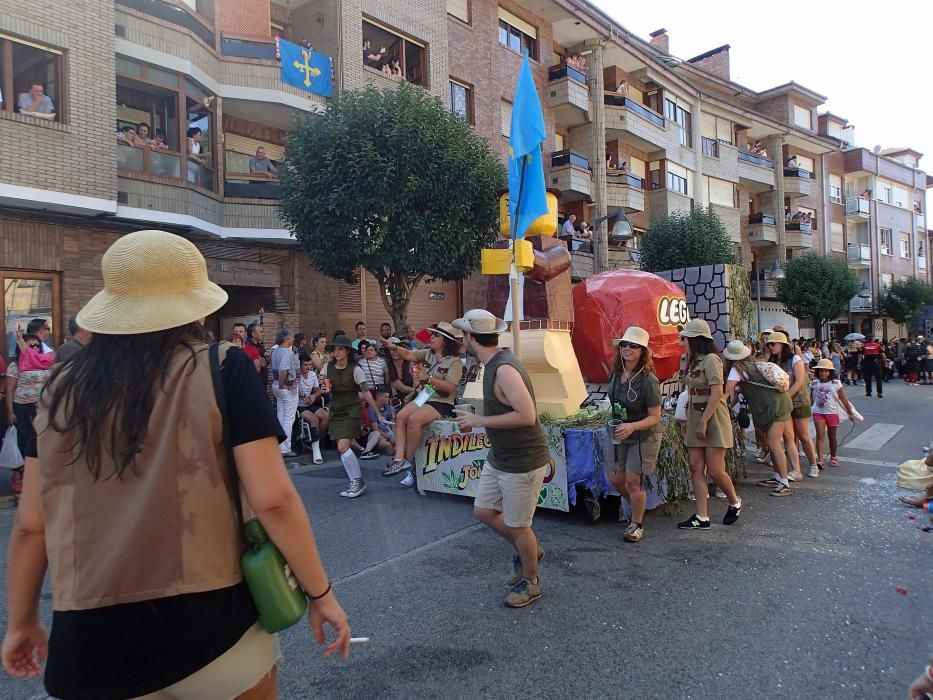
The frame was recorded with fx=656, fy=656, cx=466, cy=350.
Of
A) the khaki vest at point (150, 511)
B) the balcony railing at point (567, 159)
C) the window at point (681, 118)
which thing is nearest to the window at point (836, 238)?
the window at point (681, 118)

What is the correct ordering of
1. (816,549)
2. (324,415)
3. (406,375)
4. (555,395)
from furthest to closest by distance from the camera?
(406,375), (324,415), (555,395), (816,549)

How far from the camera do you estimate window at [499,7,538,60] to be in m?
21.0

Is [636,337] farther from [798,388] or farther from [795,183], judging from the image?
[795,183]

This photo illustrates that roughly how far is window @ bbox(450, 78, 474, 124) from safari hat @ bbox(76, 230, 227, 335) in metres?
18.0

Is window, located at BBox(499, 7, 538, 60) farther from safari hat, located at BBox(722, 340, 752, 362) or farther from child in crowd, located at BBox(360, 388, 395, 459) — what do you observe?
safari hat, located at BBox(722, 340, 752, 362)

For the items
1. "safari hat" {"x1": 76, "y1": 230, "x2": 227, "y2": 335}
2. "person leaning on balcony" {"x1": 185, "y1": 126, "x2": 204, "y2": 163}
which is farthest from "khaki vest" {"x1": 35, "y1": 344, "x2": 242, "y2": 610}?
"person leaning on balcony" {"x1": 185, "y1": 126, "x2": 204, "y2": 163}

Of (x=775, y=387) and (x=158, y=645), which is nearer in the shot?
(x=158, y=645)

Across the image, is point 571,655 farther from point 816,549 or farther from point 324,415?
point 324,415

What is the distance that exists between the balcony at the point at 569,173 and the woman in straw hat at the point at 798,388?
15.7 meters

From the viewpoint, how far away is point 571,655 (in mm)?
3252

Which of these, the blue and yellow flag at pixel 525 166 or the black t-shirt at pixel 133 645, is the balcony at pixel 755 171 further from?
the black t-shirt at pixel 133 645

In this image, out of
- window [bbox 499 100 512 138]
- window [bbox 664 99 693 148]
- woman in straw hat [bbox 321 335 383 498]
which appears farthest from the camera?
window [bbox 664 99 693 148]

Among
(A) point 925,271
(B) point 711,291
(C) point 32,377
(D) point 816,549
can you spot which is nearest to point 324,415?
(C) point 32,377

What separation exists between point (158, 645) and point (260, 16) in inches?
636
